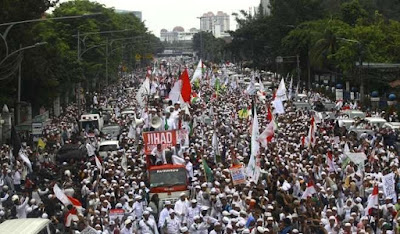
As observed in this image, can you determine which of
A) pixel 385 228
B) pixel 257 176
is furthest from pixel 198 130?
pixel 385 228

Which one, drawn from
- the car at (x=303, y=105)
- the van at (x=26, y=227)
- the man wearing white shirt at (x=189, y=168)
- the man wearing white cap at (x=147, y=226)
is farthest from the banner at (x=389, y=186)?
the car at (x=303, y=105)

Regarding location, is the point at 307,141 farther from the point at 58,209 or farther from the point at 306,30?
the point at 306,30

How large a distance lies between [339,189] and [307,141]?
7.99 meters

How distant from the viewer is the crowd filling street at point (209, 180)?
15133mm

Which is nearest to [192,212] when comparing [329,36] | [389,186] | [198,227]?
[198,227]

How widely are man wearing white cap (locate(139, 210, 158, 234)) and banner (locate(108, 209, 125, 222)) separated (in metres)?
1.08

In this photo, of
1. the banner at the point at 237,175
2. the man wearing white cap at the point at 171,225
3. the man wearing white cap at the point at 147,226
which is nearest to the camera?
the man wearing white cap at the point at 147,226

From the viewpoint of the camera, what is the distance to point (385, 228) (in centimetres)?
1412

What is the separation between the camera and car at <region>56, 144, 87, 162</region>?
28.7 metres

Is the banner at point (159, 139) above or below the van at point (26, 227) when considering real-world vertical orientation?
below

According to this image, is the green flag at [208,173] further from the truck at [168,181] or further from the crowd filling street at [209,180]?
the truck at [168,181]

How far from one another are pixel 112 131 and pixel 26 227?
73.6ft

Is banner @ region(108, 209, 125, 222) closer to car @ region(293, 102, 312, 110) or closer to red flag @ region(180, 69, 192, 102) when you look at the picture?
red flag @ region(180, 69, 192, 102)

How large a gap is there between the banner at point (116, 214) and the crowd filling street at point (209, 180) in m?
0.03
